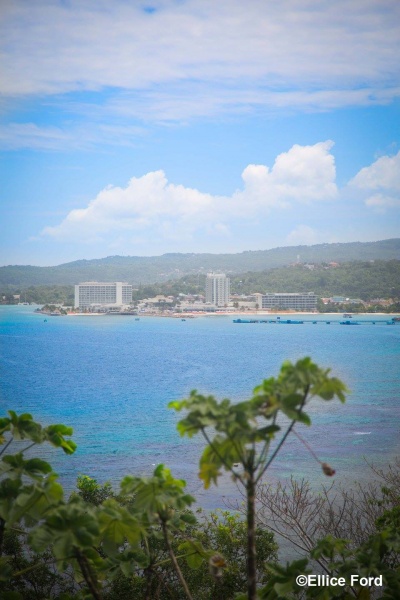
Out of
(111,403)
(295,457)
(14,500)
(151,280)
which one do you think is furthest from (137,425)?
(151,280)

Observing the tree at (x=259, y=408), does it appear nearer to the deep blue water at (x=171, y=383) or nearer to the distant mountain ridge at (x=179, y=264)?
the deep blue water at (x=171, y=383)

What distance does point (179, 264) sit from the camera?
2938 inches

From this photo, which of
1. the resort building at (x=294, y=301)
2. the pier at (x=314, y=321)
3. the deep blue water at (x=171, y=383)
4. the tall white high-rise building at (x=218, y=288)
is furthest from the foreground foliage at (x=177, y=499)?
the tall white high-rise building at (x=218, y=288)

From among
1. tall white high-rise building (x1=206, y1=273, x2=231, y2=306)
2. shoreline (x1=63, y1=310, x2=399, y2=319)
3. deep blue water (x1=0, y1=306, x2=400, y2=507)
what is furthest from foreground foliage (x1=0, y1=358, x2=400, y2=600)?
tall white high-rise building (x1=206, y1=273, x2=231, y2=306)

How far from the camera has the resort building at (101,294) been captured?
6184cm

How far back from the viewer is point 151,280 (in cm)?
6956

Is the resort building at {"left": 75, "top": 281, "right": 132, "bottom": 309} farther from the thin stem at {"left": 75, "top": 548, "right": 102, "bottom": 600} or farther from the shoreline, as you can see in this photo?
the thin stem at {"left": 75, "top": 548, "right": 102, "bottom": 600}

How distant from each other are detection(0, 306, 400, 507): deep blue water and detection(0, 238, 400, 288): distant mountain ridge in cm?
461

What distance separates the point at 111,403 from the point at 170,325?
32.7 meters

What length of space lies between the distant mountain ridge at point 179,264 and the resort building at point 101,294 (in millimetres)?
1751

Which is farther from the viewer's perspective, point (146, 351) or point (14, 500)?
point (146, 351)

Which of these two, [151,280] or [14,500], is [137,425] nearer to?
[14,500]

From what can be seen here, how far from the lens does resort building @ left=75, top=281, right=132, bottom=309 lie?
6184cm

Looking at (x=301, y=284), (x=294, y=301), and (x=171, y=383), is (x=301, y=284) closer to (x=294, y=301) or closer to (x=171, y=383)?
(x=294, y=301)
